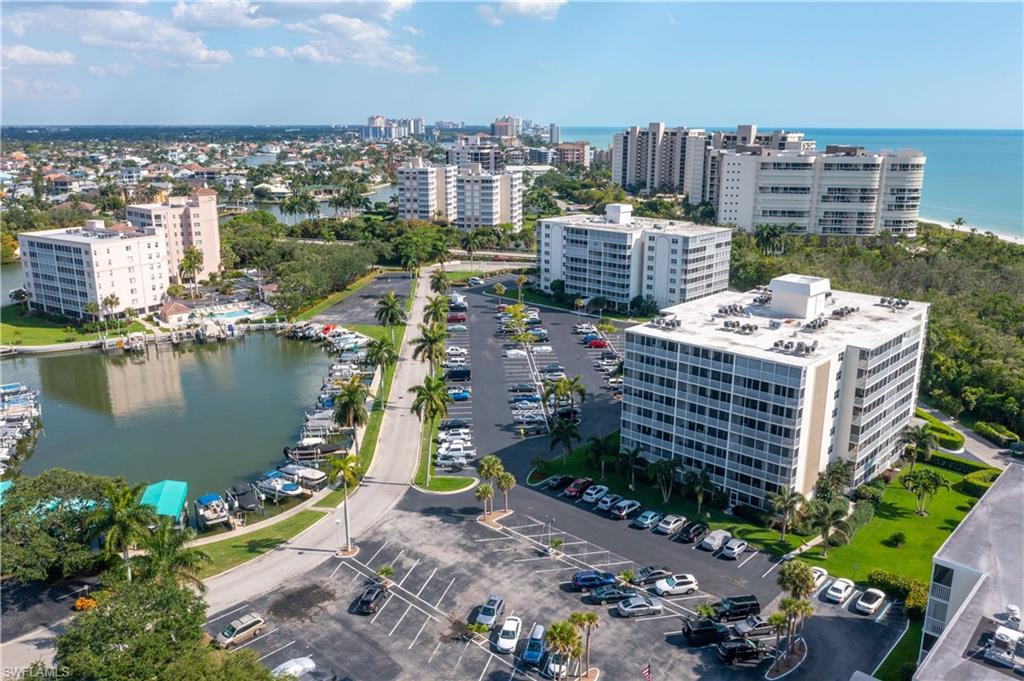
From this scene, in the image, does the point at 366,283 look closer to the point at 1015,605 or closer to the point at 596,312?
the point at 596,312

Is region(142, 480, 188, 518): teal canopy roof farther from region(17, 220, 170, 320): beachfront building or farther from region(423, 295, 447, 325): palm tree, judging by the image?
region(17, 220, 170, 320): beachfront building

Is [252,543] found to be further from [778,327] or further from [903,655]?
[778,327]

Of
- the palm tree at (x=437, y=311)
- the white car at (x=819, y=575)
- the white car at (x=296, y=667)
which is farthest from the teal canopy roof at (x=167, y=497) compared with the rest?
the white car at (x=819, y=575)

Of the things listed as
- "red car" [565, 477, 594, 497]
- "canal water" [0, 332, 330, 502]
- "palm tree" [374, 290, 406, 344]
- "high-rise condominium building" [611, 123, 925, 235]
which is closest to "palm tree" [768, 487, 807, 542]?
"red car" [565, 477, 594, 497]

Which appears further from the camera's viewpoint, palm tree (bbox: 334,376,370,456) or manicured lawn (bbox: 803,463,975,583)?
palm tree (bbox: 334,376,370,456)

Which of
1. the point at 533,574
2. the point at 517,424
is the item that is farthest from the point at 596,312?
the point at 533,574

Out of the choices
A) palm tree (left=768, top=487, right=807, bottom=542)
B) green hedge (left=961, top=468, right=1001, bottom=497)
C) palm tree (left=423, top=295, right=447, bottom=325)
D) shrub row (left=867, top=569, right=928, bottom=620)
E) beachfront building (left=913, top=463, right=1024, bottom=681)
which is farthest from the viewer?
palm tree (left=423, top=295, right=447, bottom=325)
